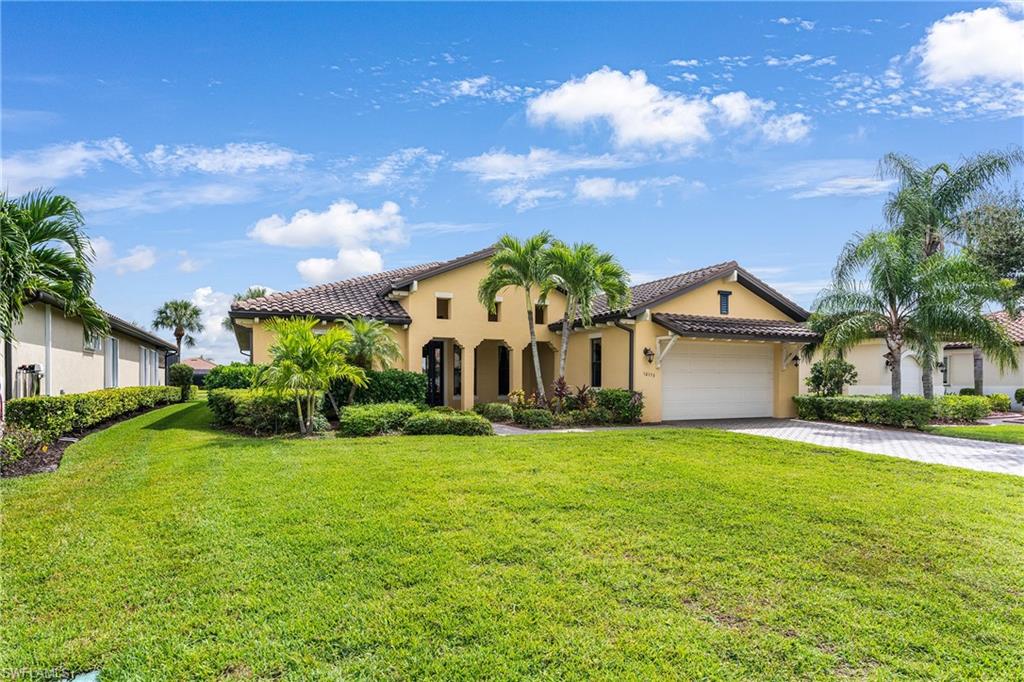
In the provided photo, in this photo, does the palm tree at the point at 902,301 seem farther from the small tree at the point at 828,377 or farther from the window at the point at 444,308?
the window at the point at 444,308

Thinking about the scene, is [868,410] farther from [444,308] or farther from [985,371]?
[985,371]

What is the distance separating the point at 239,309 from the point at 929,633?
664 inches

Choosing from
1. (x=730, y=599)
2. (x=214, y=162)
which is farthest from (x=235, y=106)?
(x=730, y=599)

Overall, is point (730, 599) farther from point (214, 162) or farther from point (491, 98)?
point (214, 162)

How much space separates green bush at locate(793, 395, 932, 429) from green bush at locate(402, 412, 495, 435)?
11.9m

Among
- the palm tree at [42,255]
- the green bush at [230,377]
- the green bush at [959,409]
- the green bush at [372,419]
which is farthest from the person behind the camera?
the green bush at [959,409]

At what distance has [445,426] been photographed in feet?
43.4

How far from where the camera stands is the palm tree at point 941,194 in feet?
73.7

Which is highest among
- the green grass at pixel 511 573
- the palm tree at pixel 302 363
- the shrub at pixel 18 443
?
the palm tree at pixel 302 363

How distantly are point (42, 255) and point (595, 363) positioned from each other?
14964 millimetres

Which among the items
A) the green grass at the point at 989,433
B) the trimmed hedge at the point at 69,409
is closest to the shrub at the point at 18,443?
the trimmed hedge at the point at 69,409

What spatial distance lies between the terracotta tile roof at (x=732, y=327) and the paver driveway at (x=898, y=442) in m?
2.74

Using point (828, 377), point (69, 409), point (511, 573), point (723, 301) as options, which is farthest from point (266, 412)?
point (828, 377)

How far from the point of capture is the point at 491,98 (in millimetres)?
13992
